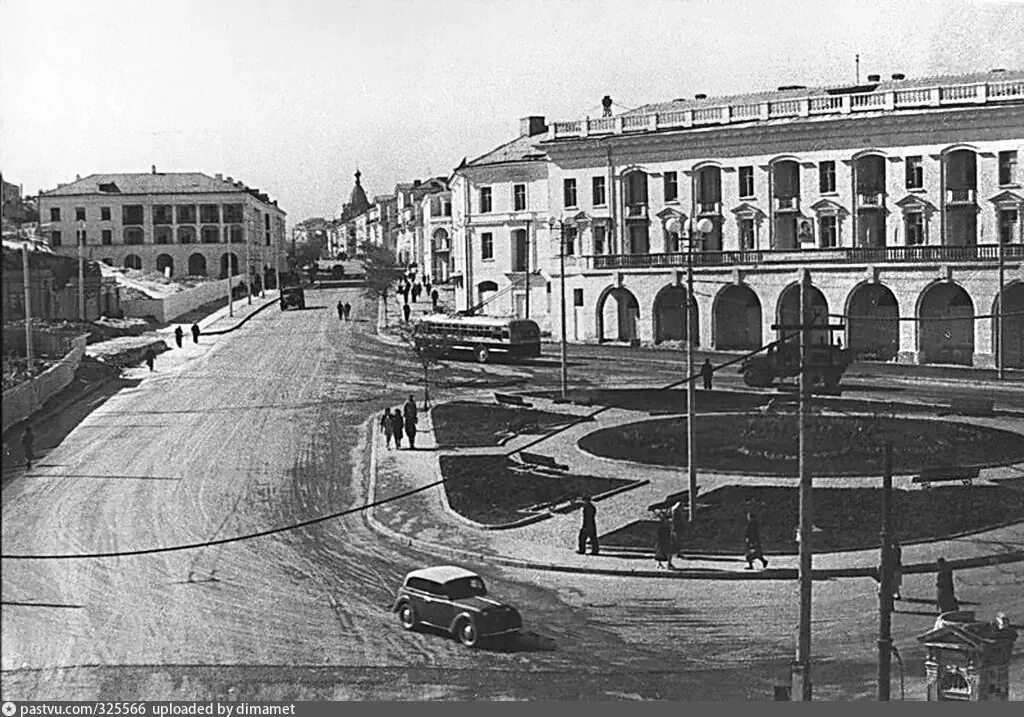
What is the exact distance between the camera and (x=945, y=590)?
7285 millimetres

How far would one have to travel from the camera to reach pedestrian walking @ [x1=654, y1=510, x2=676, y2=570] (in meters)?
7.75

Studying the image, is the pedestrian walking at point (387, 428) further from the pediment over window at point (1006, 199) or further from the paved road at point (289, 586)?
the pediment over window at point (1006, 199)

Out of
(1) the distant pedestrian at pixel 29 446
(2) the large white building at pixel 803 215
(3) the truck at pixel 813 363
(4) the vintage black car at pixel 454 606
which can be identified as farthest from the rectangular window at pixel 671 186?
(1) the distant pedestrian at pixel 29 446

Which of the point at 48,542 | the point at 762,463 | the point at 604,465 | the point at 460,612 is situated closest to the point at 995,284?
the point at 762,463

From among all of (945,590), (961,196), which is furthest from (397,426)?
(961,196)

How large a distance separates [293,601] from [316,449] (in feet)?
4.67

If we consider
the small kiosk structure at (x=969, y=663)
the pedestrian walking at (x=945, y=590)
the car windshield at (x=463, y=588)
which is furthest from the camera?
the pedestrian walking at (x=945, y=590)

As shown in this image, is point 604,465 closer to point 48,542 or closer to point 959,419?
point 959,419

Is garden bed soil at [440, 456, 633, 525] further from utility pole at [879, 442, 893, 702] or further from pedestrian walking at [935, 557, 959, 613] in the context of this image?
utility pole at [879, 442, 893, 702]

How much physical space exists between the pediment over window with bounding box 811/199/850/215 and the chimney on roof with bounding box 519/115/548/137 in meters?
2.13

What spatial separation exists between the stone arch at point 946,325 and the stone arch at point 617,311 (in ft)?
6.20

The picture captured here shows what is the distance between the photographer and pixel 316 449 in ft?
27.3

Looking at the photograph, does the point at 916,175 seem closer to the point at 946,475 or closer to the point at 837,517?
the point at 946,475

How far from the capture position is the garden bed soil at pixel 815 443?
28.1 ft
